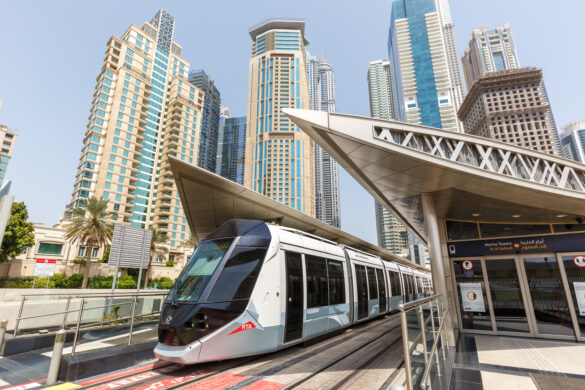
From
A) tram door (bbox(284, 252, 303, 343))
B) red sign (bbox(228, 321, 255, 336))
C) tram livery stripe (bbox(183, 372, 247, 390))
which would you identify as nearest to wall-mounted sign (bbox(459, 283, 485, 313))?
tram door (bbox(284, 252, 303, 343))

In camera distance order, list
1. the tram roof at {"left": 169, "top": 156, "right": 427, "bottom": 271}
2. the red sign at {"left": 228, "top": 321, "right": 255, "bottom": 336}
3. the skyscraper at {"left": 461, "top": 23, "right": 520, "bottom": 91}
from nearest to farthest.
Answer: the red sign at {"left": 228, "top": 321, "right": 255, "bottom": 336} → the tram roof at {"left": 169, "top": 156, "right": 427, "bottom": 271} → the skyscraper at {"left": 461, "top": 23, "right": 520, "bottom": 91}

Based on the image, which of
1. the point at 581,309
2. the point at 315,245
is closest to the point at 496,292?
the point at 581,309

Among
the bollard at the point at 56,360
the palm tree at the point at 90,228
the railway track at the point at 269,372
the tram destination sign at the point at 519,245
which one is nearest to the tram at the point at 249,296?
the railway track at the point at 269,372

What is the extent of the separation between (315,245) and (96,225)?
129ft

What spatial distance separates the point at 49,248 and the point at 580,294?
192ft

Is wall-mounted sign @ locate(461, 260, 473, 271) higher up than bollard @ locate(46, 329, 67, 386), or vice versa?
wall-mounted sign @ locate(461, 260, 473, 271)

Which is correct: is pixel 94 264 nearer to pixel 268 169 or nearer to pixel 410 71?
pixel 268 169

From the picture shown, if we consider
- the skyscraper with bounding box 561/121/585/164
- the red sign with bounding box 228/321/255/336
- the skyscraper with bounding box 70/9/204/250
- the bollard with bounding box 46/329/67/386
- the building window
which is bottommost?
the bollard with bounding box 46/329/67/386

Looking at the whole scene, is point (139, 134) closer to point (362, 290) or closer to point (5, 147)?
point (5, 147)

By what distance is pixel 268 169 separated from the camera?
107 metres

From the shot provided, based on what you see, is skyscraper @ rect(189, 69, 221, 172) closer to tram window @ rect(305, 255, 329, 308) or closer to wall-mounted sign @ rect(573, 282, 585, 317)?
tram window @ rect(305, 255, 329, 308)

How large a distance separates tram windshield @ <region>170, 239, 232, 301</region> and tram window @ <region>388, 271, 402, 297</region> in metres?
11.3

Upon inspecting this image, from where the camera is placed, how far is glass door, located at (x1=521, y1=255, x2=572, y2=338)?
29.0ft

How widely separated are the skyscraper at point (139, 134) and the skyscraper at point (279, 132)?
2824 cm
